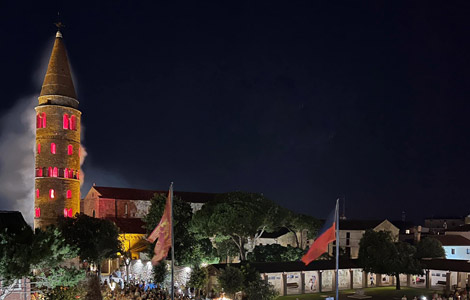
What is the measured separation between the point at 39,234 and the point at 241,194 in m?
34.0

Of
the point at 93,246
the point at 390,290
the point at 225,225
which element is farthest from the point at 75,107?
the point at 390,290

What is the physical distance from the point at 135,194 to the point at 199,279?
3447 centimetres

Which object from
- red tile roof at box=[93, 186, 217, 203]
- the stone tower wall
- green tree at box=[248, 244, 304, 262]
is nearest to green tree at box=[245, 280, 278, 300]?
green tree at box=[248, 244, 304, 262]

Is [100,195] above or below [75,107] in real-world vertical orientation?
below

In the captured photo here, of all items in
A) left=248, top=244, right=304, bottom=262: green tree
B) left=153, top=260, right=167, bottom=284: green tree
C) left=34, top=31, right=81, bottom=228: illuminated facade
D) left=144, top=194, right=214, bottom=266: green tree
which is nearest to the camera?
left=153, top=260, right=167, bottom=284: green tree

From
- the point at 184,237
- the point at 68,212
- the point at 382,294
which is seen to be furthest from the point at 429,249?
the point at 68,212

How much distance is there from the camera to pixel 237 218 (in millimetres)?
53062

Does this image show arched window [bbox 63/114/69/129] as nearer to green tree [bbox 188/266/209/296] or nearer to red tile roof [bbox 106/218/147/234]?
red tile roof [bbox 106/218/147/234]

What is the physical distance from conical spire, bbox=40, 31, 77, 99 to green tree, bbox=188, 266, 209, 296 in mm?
31306

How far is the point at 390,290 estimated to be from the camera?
2012 inches

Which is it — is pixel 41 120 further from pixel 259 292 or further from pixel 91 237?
pixel 259 292

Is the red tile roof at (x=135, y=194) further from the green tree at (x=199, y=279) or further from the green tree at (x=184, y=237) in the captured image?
the green tree at (x=199, y=279)

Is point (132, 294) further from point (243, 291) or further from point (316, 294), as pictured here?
point (316, 294)

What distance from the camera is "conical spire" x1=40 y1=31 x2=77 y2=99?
197ft
